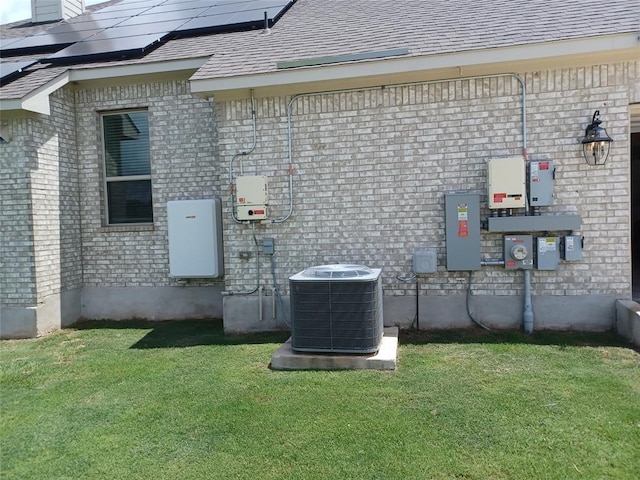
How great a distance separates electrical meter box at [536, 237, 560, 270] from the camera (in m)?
5.45

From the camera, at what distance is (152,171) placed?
23.8ft

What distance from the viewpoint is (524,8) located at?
6449 millimetres

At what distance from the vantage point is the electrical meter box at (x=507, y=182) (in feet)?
17.5

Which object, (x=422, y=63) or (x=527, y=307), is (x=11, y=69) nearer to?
(x=422, y=63)

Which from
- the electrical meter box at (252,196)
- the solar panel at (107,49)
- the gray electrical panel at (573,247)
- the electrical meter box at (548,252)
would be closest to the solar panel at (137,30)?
the solar panel at (107,49)

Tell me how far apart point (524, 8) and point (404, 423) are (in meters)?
6.03

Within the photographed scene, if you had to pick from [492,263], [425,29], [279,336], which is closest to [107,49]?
[425,29]

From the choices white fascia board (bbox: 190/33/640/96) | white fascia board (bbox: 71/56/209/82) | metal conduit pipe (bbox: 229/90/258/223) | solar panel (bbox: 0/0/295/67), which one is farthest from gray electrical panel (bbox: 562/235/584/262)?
solar panel (bbox: 0/0/295/67)

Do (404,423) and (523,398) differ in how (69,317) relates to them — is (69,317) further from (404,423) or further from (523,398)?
(523,398)

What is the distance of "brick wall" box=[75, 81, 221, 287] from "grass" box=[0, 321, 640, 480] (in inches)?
81.8

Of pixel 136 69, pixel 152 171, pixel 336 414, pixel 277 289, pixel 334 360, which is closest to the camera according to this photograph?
pixel 336 414

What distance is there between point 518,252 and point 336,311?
2.42 metres

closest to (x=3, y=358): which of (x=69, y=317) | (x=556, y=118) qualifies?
(x=69, y=317)

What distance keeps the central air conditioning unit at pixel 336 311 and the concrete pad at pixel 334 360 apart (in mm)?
68
